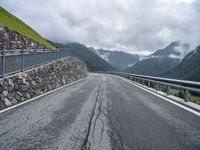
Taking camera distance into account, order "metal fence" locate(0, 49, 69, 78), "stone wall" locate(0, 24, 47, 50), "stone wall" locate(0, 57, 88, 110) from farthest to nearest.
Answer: "stone wall" locate(0, 24, 47, 50)
"metal fence" locate(0, 49, 69, 78)
"stone wall" locate(0, 57, 88, 110)

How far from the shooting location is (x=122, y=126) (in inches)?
304

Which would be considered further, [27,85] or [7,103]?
[27,85]

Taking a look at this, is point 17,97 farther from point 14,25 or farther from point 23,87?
point 14,25

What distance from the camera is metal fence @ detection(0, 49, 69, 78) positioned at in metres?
13.9

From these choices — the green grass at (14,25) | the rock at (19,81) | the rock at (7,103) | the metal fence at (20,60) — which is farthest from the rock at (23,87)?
the green grass at (14,25)

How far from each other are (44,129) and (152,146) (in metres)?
2.78

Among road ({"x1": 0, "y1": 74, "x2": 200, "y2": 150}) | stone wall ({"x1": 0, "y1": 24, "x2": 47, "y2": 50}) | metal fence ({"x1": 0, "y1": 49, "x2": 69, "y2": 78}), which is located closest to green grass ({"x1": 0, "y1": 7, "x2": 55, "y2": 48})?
stone wall ({"x1": 0, "y1": 24, "x2": 47, "y2": 50})

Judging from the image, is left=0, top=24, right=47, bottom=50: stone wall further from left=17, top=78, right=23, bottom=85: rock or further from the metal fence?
left=17, top=78, right=23, bottom=85: rock

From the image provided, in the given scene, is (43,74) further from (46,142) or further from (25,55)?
(46,142)

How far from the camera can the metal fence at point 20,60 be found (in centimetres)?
1385

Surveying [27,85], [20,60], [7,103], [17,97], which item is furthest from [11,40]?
[7,103]

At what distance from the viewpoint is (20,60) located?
16578 mm

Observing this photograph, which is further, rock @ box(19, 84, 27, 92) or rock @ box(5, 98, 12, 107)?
rock @ box(19, 84, 27, 92)

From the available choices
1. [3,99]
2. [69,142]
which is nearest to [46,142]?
[69,142]
